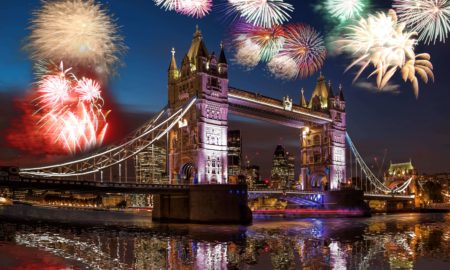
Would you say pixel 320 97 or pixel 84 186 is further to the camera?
pixel 320 97

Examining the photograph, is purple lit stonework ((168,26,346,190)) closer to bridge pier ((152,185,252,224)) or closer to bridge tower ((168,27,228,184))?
bridge tower ((168,27,228,184))

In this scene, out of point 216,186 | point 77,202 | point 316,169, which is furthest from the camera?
point 77,202

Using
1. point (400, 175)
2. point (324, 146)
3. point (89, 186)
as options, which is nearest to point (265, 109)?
point (324, 146)

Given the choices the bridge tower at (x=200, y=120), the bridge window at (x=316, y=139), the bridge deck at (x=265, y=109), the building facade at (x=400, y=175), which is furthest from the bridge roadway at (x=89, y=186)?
the building facade at (x=400, y=175)

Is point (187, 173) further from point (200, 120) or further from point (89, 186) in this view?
point (89, 186)

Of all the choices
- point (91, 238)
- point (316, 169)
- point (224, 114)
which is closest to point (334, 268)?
point (91, 238)

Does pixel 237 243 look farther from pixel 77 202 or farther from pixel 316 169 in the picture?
pixel 77 202
